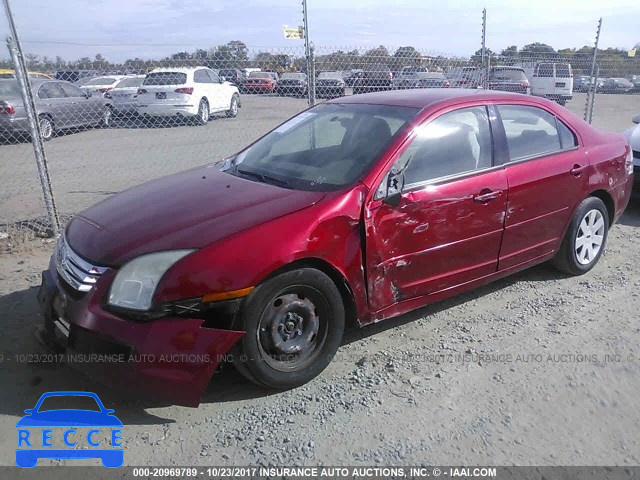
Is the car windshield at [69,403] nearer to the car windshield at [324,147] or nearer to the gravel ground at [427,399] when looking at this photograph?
the gravel ground at [427,399]

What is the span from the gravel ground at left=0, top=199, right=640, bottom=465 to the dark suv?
779cm

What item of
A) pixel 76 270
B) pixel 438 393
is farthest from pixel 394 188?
pixel 76 270

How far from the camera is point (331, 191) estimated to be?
3.21m

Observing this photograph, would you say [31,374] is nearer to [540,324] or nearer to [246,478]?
[246,478]

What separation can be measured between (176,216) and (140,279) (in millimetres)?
500

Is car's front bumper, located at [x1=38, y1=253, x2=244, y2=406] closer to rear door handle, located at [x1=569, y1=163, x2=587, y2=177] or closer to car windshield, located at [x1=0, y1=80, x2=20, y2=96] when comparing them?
rear door handle, located at [x1=569, y1=163, x2=587, y2=177]

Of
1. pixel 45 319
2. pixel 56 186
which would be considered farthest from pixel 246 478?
pixel 56 186

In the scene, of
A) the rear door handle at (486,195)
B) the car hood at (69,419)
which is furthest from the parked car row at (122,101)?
the rear door handle at (486,195)

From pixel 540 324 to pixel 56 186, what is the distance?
7409 millimetres

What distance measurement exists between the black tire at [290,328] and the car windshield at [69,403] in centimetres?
86

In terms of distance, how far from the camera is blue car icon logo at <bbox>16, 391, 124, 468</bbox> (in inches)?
102

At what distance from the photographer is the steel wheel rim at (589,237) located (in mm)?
4633

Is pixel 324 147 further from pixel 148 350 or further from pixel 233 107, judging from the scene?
pixel 233 107

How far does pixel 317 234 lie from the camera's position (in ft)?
9.84
